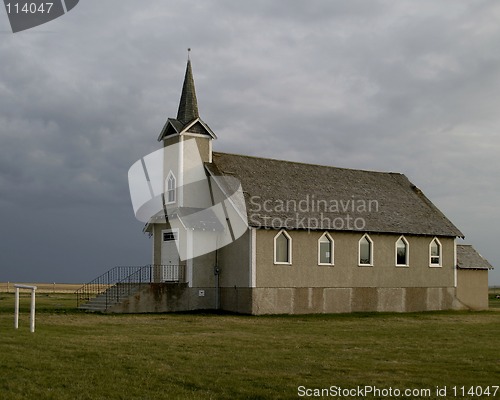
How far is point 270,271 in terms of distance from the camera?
34344mm

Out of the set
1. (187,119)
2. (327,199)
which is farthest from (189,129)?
(327,199)

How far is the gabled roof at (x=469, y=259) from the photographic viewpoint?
43.3 meters

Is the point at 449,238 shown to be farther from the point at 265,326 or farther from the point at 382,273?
the point at 265,326

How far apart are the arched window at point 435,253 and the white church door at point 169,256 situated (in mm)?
15647

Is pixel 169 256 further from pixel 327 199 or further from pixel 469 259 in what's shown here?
pixel 469 259

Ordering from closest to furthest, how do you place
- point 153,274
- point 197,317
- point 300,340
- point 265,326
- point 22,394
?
point 22,394 → point 300,340 → point 265,326 → point 197,317 → point 153,274

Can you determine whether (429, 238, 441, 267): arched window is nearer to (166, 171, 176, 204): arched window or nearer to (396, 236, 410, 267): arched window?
(396, 236, 410, 267): arched window

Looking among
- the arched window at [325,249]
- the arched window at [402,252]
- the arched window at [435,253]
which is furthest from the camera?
the arched window at [435,253]

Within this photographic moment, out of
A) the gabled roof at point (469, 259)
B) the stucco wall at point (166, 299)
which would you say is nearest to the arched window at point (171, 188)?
the stucco wall at point (166, 299)

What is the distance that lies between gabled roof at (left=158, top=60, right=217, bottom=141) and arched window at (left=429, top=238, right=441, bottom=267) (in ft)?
49.0

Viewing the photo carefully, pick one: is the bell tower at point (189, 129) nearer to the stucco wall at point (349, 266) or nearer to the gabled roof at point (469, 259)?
the stucco wall at point (349, 266)

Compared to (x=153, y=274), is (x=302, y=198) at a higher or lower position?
higher

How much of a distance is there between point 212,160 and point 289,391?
83.6 feet

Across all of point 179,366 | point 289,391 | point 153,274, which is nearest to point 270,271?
point 153,274
